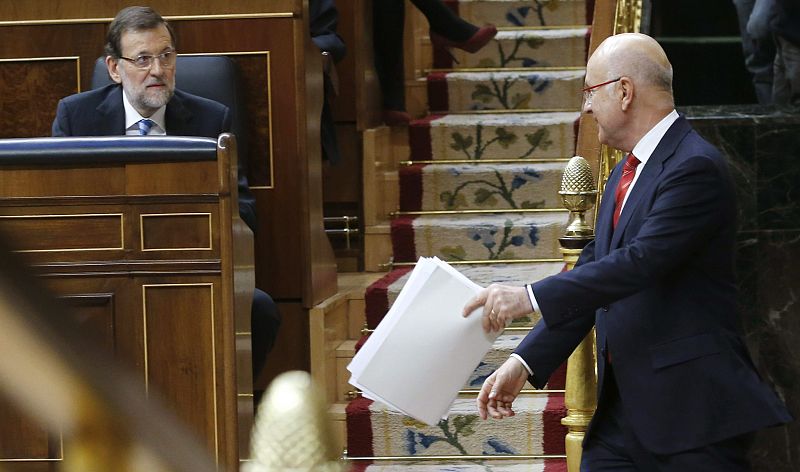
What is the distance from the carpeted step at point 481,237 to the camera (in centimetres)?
499

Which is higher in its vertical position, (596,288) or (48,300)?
(48,300)

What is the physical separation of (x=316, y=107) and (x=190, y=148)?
4.30 feet

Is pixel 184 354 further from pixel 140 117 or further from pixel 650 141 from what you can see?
pixel 650 141

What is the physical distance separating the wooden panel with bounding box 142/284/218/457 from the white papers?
1.91ft

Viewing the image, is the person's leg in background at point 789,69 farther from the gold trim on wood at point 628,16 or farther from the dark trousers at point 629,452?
the dark trousers at point 629,452

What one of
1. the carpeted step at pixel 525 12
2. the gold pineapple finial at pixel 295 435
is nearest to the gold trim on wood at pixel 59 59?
the carpeted step at pixel 525 12

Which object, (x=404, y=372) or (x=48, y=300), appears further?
(x=404, y=372)

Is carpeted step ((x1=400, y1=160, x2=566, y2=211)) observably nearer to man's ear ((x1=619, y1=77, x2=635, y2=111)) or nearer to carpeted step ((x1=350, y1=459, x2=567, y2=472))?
carpeted step ((x1=350, y1=459, x2=567, y2=472))

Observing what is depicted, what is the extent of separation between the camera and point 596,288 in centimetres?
239

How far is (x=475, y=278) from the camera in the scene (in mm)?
4727

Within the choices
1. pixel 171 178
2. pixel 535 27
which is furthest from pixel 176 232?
pixel 535 27

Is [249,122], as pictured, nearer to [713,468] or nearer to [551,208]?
[551,208]

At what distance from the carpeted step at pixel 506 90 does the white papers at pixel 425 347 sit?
11.0 feet

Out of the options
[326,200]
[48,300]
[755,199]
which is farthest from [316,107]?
[48,300]
